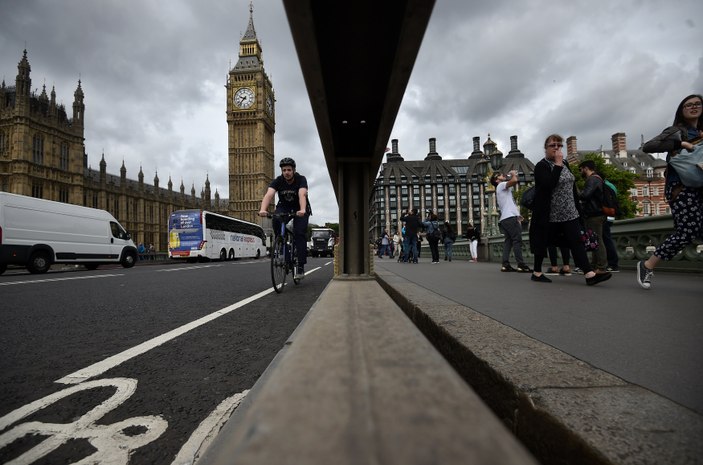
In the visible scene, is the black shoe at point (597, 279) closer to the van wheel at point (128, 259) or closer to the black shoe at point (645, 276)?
the black shoe at point (645, 276)

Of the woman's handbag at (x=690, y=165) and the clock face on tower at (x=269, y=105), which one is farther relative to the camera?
the clock face on tower at (x=269, y=105)

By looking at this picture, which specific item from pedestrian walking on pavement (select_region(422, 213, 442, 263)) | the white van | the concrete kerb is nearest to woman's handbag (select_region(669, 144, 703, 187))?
the concrete kerb

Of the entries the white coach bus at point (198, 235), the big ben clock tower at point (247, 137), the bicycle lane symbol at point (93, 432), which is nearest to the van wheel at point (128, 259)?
the white coach bus at point (198, 235)

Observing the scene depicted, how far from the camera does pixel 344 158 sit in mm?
5246

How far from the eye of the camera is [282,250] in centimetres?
579

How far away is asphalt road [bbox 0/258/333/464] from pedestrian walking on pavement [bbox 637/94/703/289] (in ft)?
13.3

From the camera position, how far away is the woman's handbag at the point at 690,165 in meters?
3.74

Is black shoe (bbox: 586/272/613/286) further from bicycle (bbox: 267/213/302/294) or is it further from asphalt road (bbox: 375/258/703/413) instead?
bicycle (bbox: 267/213/302/294)

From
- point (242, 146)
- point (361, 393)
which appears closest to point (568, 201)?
point (361, 393)

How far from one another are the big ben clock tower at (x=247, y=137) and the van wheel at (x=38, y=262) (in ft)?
233

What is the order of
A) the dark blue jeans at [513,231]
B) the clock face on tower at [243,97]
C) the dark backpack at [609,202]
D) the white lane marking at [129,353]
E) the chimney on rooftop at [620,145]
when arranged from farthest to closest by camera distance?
the clock face on tower at [243,97] < the chimney on rooftop at [620,145] < the dark blue jeans at [513,231] < the dark backpack at [609,202] < the white lane marking at [129,353]

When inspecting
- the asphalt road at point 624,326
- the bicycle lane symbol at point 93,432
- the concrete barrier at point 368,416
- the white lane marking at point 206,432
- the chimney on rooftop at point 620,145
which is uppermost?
the chimney on rooftop at point 620,145

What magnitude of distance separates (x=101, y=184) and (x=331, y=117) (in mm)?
61708

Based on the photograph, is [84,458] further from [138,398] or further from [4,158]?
[4,158]
